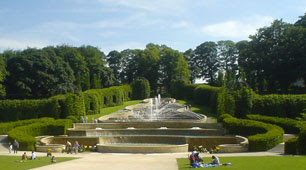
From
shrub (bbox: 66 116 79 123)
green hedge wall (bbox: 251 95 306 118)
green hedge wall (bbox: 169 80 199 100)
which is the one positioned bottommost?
shrub (bbox: 66 116 79 123)

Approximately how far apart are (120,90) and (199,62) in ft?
124

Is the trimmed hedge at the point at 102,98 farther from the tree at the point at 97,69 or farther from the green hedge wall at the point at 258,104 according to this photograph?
the green hedge wall at the point at 258,104

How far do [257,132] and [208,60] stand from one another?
63.7 m

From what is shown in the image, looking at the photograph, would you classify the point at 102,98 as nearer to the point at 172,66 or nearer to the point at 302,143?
the point at 172,66

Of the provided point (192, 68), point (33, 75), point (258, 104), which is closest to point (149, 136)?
point (258, 104)

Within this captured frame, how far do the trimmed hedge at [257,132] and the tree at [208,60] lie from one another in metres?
60.3

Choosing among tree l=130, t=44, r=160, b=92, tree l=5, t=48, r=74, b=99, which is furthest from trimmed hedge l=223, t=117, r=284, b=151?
tree l=130, t=44, r=160, b=92

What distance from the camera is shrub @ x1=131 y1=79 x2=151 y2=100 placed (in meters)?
69.1

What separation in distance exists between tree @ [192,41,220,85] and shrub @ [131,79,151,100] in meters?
25.4

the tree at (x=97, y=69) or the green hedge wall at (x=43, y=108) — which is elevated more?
the tree at (x=97, y=69)

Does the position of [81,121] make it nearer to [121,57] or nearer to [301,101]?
[301,101]

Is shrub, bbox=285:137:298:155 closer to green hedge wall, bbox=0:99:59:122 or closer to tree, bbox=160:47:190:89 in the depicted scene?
green hedge wall, bbox=0:99:59:122

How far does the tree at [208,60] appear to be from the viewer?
88.2m

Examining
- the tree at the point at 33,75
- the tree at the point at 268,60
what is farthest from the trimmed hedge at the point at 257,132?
the tree at the point at 33,75
